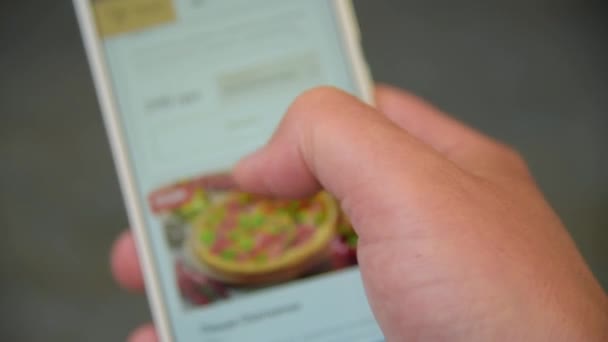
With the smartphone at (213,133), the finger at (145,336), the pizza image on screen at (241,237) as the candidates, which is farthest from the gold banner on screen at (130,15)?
the finger at (145,336)

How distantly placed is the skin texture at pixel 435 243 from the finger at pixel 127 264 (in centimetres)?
24

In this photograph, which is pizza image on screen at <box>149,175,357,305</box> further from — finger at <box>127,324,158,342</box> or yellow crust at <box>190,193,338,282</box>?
finger at <box>127,324,158,342</box>

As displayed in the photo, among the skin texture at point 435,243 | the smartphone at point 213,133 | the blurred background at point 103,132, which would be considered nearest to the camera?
the skin texture at point 435,243

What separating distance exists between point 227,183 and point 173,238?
0.05m

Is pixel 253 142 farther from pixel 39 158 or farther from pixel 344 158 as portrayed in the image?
pixel 39 158

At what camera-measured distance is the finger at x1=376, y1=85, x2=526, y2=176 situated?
1.39ft

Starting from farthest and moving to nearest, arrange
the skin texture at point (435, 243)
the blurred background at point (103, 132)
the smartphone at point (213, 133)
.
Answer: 1. the blurred background at point (103, 132)
2. the smartphone at point (213, 133)
3. the skin texture at point (435, 243)

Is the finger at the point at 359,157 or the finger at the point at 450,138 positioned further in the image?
the finger at the point at 450,138

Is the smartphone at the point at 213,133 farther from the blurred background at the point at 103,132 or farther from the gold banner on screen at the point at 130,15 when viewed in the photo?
the blurred background at the point at 103,132

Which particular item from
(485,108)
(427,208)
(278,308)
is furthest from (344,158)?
(485,108)

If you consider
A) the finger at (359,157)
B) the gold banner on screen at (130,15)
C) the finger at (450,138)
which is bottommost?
the finger at (450,138)

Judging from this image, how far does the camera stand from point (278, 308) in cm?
41

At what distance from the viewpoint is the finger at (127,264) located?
0.51m

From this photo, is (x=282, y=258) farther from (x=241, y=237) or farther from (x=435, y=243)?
(x=435, y=243)
